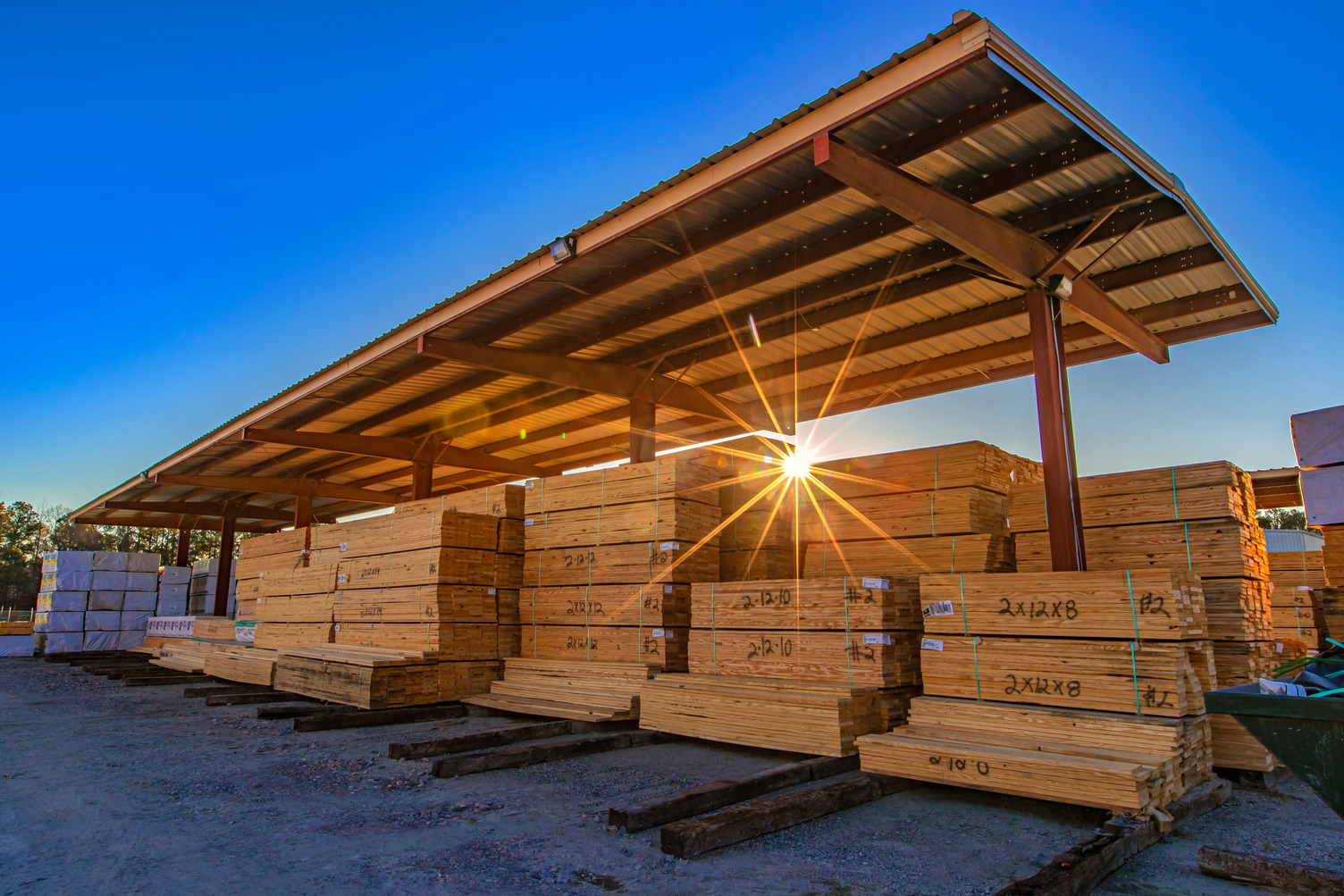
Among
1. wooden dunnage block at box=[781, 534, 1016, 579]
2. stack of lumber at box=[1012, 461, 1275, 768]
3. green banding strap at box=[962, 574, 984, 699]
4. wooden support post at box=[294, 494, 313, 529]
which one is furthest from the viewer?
wooden support post at box=[294, 494, 313, 529]

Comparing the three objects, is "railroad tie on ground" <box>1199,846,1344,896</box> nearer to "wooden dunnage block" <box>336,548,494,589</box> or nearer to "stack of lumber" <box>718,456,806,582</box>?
"stack of lumber" <box>718,456,806,582</box>

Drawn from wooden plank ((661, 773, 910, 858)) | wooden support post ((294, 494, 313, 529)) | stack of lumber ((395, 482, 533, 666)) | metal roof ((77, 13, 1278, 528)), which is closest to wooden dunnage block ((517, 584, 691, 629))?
stack of lumber ((395, 482, 533, 666))

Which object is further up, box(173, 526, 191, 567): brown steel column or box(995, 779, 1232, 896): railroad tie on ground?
box(173, 526, 191, 567): brown steel column

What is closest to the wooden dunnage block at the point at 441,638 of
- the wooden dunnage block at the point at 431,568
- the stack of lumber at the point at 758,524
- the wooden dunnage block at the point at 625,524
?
the wooden dunnage block at the point at 431,568

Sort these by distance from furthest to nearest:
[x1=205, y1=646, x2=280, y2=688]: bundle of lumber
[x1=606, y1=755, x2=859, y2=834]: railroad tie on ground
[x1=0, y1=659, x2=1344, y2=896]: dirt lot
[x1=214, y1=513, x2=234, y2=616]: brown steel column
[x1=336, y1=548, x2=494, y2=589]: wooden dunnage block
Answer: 1. [x1=214, y1=513, x2=234, y2=616]: brown steel column
2. [x1=205, y1=646, x2=280, y2=688]: bundle of lumber
3. [x1=336, y1=548, x2=494, y2=589]: wooden dunnage block
4. [x1=606, y1=755, x2=859, y2=834]: railroad tie on ground
5. [x1=0, y1=659, x2=1344, y2=896]: dirt lot

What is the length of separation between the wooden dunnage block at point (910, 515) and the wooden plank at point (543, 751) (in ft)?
9.98

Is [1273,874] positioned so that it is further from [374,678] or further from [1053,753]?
[374,678]

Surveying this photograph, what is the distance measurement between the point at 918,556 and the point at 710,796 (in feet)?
13.9

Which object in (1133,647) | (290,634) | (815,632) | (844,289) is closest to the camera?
(1133,647)

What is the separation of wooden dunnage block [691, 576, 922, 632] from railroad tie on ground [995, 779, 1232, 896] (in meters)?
2.57

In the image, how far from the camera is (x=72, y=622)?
2273 cm

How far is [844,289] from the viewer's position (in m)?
10.1

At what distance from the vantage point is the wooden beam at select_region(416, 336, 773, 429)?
11.2 m

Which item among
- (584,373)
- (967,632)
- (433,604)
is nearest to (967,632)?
(967,632)
